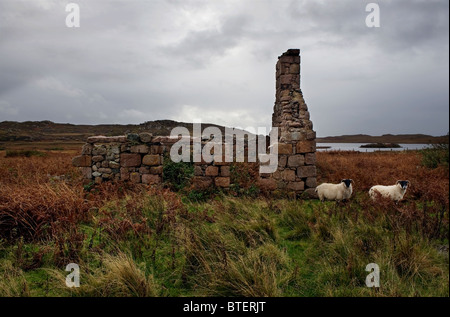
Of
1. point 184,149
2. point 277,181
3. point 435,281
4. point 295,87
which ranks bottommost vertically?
point 435,281

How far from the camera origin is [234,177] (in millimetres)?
9695

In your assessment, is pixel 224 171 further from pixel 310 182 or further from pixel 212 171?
pixel 310 182

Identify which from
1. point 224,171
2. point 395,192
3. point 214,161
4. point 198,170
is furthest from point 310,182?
point 198,170

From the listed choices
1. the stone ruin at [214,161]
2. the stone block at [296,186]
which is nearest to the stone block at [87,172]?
the stone ruin at [214,161]

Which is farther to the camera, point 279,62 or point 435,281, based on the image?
point 279,62

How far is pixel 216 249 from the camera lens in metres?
4.28

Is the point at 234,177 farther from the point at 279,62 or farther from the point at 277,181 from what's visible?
the point at 279,62

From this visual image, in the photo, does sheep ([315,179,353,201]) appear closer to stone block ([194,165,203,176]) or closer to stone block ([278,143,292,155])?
stone block ([278,143,292,155])

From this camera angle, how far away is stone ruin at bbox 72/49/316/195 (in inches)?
349

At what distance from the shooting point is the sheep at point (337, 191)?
7.59m

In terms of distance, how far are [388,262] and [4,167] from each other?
12.4m
